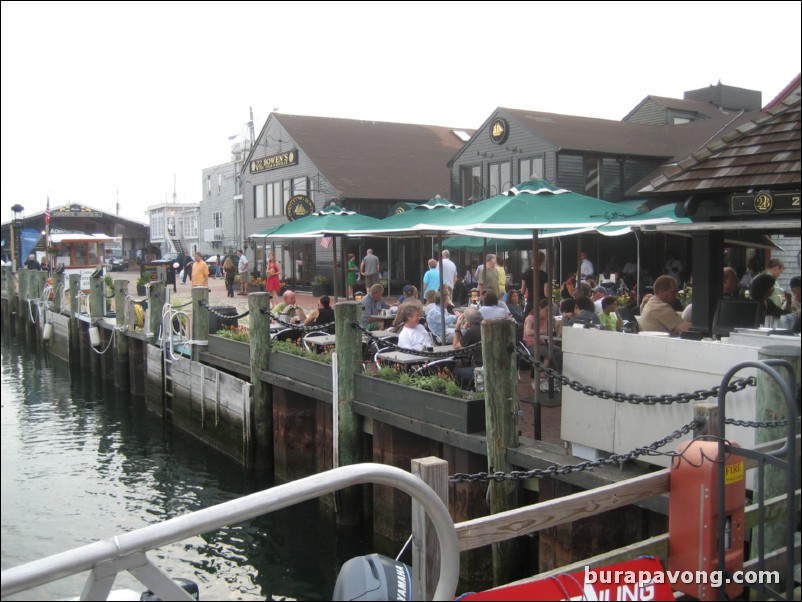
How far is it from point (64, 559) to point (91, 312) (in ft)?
66.6

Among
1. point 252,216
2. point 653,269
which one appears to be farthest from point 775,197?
point 252,216

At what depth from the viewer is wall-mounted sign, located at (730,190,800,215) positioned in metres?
4.55

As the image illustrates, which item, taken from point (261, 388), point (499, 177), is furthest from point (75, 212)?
point (261, 388)

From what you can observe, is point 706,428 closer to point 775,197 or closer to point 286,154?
point 775,197

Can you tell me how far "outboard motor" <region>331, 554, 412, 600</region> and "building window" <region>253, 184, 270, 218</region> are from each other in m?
32.9

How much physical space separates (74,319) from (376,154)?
589 inches

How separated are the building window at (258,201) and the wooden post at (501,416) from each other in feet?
97.2

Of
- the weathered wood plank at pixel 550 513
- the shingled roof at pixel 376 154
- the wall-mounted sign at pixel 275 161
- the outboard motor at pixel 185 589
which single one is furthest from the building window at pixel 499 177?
the outboard motor at pixel 185 589

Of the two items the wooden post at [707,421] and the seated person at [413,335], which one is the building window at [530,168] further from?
the wooden post at [707,421]

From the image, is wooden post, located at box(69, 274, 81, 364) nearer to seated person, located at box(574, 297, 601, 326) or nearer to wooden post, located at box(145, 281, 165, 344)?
wooden post, located at box(145, 281, 165, 344)

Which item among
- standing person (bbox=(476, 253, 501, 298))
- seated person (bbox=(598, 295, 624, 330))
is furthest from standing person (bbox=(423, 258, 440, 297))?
seated person (bbox=(598, 295, 624, 330))

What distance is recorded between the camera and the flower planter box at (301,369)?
10133 millimetres

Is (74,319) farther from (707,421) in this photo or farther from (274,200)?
(707,421)

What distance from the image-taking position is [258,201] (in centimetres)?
3575
